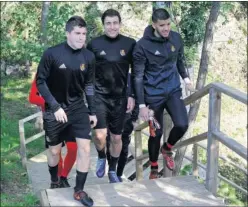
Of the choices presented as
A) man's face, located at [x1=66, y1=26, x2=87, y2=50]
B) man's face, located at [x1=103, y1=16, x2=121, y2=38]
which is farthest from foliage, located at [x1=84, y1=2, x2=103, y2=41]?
man's face, located at [x1=66, y1=26, x2=87, y2=50]

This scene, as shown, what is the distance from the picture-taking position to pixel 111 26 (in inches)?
190

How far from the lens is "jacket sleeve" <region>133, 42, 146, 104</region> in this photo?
4.80 metres

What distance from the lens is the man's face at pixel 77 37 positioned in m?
4.35

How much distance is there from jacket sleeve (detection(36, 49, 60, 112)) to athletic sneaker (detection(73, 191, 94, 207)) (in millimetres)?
894

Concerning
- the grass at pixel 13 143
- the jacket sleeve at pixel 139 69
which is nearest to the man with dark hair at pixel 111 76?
the jacket sleeve at pixel 139 69

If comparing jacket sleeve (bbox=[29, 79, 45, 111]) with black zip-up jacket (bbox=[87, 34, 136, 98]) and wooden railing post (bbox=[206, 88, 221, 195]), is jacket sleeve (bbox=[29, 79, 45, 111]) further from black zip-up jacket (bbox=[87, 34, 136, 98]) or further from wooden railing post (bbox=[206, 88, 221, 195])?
wooden railing post (bbox=[206, 88, 221, 195])

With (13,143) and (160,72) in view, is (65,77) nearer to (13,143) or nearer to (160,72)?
(160,72)

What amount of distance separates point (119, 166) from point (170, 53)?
1.96 m

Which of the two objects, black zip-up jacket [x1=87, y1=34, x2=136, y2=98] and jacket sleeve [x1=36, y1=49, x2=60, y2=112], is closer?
jacket sleeve [x1=36, y1=49, x2=60, y2=112]

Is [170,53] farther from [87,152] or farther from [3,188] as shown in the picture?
[3,188]

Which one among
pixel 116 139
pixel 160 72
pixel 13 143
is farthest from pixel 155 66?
pixel 13 143

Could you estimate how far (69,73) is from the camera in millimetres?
4438

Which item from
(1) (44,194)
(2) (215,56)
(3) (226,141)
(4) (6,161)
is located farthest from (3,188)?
(2) (215,56)

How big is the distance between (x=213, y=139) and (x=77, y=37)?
5.70ft
